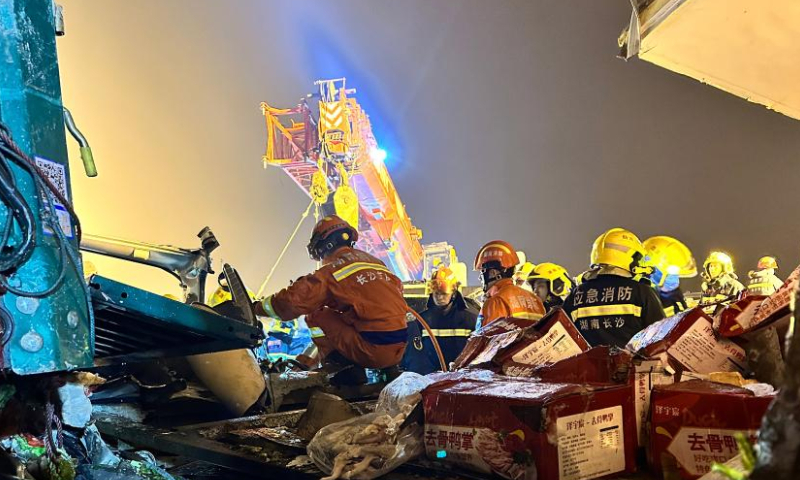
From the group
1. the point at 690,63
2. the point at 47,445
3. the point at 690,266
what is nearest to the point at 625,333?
the point at 690,63

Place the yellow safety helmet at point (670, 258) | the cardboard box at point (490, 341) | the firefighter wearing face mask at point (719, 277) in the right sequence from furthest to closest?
the firefighter wearing face mask at point (719, 277) → the yellow safety helmet at point (670, 258) → the cardboard box at point (490, 341)

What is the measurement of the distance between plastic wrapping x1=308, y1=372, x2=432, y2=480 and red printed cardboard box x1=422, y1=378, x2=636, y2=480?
3.8 inches

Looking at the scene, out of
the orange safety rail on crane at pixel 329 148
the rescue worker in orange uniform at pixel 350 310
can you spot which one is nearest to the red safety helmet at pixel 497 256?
the rescue worker in orange uniform at pixel 350 310

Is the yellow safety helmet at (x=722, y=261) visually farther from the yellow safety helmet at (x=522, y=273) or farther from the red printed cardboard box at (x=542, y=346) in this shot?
the red printed cardboard box at (x=542, y=346)

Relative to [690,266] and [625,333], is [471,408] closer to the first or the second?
[625,333]

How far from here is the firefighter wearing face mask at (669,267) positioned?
24.9 feet

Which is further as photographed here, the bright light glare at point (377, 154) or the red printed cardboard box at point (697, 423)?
the bright light glare at point (377, 154)

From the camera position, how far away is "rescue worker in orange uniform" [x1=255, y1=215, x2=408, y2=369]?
4145 mm

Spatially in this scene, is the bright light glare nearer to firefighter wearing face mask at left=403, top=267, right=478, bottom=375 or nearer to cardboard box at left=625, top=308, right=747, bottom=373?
firefighter wearing face mask at left=403, top=267, right=478, bottom=375

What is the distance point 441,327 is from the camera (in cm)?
641

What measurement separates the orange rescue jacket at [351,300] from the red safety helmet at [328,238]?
0.41m

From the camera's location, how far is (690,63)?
11.0ft

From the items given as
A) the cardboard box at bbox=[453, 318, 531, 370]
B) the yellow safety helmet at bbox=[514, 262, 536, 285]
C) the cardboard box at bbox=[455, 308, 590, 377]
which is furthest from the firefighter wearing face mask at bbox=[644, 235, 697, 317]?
the cardboard box at bbox=[455, 308, 590, 377]

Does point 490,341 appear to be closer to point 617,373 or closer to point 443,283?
point 617,373
